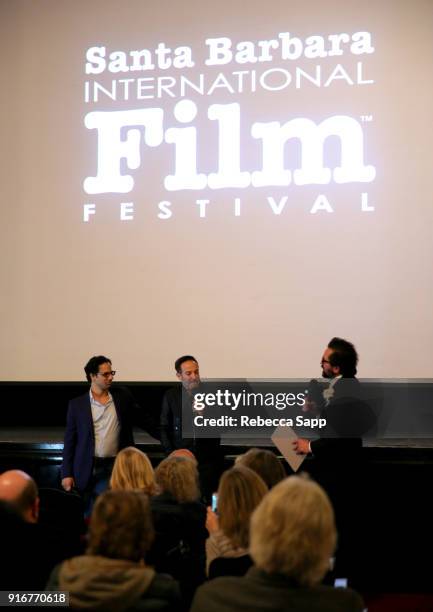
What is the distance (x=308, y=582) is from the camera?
1.80 meters

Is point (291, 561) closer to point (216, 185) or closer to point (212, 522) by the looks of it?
point (212, 522)

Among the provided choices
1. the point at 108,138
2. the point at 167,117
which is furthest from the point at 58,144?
the point at 167,117

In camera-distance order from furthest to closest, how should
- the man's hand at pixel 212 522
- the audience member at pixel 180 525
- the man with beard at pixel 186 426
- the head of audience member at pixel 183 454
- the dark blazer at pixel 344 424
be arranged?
the man with beard at pixel 186 426, the dark blazer at pixel 344 424, the head of audience member at pixel 183 454, the audience member at pixel 180 525, the man's hand at pixel 212 522

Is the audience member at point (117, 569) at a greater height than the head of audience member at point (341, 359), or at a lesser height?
lesser

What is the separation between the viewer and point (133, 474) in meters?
3.17

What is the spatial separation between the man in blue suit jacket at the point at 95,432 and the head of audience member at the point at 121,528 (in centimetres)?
251

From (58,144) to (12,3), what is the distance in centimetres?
131

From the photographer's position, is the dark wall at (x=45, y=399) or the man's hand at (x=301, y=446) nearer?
the man's hand at (x=301, y=446)

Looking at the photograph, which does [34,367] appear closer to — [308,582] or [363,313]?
[363,313]

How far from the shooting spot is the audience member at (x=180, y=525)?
293 centimetres

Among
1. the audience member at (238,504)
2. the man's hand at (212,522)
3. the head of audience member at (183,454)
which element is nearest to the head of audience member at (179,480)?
the head of audience member at (183,454)

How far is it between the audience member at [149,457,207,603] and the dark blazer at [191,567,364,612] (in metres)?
1.09

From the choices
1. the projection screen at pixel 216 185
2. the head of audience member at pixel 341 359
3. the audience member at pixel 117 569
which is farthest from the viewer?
the projection screen at pixel 216 185

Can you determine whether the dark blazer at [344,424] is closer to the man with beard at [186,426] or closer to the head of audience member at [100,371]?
the man with beard at [186,426]
